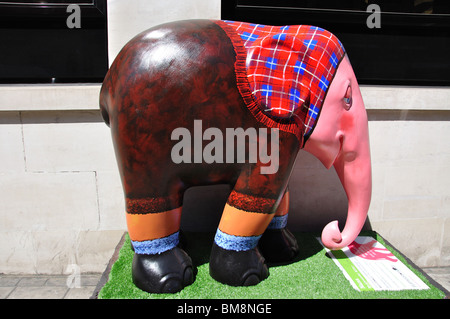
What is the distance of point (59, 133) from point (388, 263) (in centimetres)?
179

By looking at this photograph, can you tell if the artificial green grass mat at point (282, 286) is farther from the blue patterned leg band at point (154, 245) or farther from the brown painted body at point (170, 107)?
the brown painted body at point (170, 107)

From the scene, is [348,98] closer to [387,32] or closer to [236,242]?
[236,242]

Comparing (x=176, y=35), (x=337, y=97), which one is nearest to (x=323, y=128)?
(x=337, y=97)

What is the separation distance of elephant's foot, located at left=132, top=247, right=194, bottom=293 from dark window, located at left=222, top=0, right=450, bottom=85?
52.2 inches

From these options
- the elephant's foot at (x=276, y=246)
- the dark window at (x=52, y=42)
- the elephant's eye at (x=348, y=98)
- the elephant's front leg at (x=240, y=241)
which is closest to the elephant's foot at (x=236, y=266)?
the elephant's front leg at (x=240, y=241)

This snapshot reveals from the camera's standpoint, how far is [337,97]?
1.19m

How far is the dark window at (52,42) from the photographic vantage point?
69.4 inches

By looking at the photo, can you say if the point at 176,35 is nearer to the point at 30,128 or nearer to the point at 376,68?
the point at 30,128

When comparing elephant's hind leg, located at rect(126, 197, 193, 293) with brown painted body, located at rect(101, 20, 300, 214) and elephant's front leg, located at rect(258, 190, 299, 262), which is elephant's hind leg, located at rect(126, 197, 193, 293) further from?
elephant's front leg, located at rect(258, 190, 299, 262)

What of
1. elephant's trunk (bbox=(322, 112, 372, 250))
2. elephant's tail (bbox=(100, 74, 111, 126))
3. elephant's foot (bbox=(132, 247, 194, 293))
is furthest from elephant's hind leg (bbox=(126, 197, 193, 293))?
elephant's trunk (bbox=(322, 112, 372, 250))

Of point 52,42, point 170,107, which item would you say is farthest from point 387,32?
point 52,42

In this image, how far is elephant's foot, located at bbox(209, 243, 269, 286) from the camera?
125cm

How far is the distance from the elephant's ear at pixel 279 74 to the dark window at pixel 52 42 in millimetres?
1098

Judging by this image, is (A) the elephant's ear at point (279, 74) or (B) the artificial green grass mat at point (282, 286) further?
(B) the artificial green grass mat at point (282, 286)
